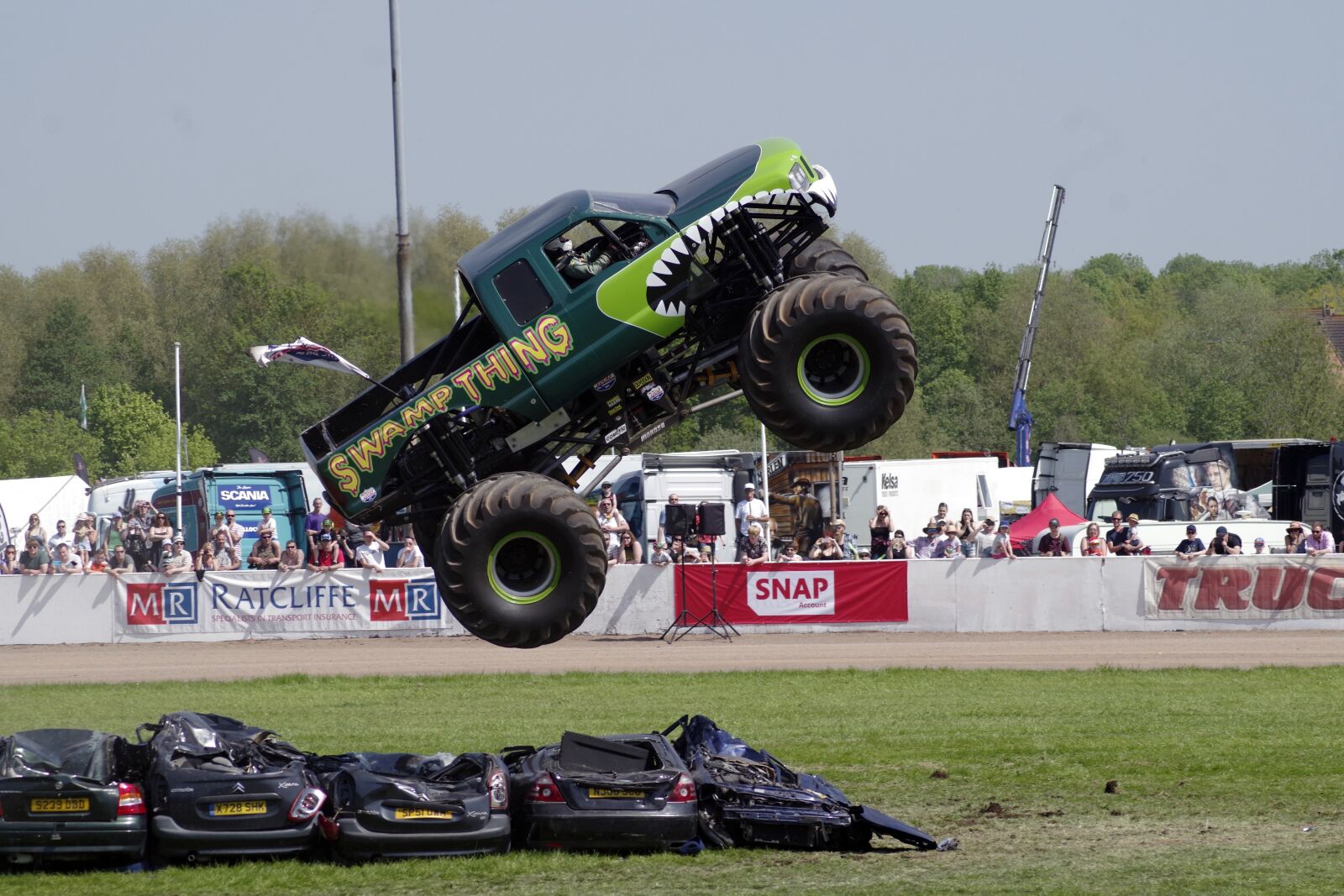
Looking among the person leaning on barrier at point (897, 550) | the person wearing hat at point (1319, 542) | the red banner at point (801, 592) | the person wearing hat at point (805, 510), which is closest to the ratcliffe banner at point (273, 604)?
the red banner at point (801, 592)

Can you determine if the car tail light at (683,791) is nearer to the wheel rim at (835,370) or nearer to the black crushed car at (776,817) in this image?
the black crushed car at (776,817)

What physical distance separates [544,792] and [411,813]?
1.22m

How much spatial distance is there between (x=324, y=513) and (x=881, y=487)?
15.1 metres

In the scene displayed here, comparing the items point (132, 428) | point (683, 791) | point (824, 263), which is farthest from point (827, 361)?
point (132, 428)

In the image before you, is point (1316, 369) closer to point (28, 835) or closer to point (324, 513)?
point (324, 513)

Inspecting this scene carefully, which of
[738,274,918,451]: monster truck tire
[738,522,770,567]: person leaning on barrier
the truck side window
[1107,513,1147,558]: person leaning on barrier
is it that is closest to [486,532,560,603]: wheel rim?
the truck side window

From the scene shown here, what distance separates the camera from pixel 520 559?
10992 millimetres

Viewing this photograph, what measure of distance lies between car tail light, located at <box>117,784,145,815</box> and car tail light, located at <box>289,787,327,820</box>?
129 cm

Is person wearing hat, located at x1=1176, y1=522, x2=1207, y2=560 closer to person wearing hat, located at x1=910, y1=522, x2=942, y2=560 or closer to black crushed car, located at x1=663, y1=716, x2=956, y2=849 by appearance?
person wearing hat, located at x1=910, y1=522, x2=942, y2=560

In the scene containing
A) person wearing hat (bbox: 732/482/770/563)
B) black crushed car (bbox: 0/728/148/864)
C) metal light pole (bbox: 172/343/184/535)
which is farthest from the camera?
person wearing hat (bbox: 732/482/770/563)

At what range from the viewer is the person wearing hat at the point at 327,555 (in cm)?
2881

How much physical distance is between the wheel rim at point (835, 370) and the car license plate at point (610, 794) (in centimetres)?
480

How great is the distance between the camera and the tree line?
20281mm

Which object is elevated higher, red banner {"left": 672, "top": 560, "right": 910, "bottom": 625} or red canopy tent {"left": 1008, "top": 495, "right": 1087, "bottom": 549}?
red canopy tent {"left": 1008, "top": 495, "right": 1087, "bottom": 549}
